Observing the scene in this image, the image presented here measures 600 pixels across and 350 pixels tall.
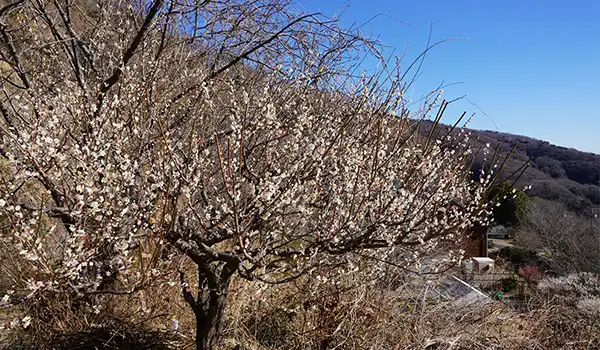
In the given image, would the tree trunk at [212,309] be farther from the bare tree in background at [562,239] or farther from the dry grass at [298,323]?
the bare tree in background at [562,239]

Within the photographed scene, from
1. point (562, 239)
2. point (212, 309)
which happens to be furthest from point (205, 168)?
point (562, 239)

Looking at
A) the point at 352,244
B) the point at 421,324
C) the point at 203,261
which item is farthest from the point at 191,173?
the point at 421,324

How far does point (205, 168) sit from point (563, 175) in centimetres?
3267

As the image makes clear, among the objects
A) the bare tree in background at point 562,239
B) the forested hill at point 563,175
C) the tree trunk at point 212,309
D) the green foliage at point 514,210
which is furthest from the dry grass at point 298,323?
the forested hill at point 563,175

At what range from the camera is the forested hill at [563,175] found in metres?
23.3

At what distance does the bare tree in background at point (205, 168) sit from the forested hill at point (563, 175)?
20331mm

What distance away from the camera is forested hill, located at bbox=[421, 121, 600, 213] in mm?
23281

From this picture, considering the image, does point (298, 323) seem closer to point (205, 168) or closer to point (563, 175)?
point (205, 168)

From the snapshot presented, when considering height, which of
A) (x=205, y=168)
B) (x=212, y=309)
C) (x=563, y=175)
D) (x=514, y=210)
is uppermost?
(x=563, y=175)

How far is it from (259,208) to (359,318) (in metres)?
1.67

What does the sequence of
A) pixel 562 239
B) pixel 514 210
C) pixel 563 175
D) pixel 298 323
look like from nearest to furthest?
1. pixel 298 323
2. pixel 562 239
3. pixel 514 210
4. pixel 563 175

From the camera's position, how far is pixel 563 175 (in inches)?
1142

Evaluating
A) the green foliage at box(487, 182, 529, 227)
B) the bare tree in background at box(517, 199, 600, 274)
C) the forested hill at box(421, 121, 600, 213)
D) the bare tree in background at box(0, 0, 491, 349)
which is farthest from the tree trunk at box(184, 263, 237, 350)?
the forested hill at box(421, 121, 600, 213)

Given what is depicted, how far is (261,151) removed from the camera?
304 centimetres
